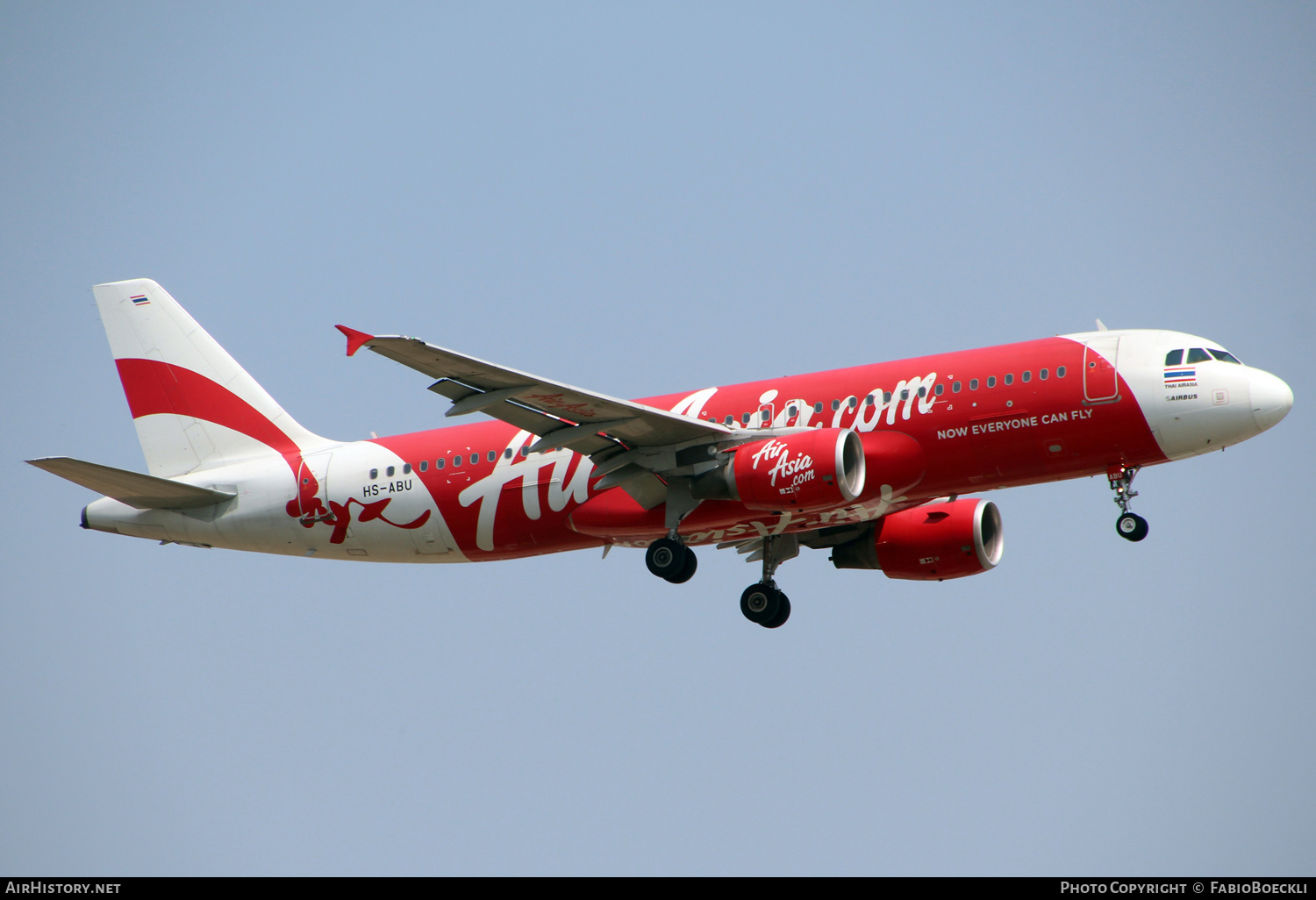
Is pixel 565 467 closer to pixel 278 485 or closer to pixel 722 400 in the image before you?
pixel 722 400

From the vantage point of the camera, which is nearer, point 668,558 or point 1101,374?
point 1101,374

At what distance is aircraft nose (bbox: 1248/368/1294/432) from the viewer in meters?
28.5

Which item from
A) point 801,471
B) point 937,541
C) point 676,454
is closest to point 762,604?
point 937,541

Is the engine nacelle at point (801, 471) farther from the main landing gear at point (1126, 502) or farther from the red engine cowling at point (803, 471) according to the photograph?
→ the main landing gear at point (1126, 502)

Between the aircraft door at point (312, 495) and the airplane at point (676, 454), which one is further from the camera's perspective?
the aircraft door at point (312, 495)

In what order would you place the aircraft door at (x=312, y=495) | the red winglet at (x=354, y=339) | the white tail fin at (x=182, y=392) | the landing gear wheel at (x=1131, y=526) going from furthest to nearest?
the white tail fin at (x=182, y=392)
the aircraft door at (x=312, y=495)
the landing gear wheel at (x=1131, y=526)
the red winglet at (x=354, y=339)

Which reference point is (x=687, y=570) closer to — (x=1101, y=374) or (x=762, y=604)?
(x=762, y=604)

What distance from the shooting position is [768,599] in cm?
3569

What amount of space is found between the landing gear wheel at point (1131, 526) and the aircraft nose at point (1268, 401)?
3102mm

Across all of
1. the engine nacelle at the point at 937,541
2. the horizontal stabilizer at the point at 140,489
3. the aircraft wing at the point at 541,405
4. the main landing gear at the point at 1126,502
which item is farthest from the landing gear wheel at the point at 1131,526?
the horizontal stabilizer at the point at 140,489

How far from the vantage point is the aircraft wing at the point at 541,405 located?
26.7m

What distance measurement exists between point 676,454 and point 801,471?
10.7 feet

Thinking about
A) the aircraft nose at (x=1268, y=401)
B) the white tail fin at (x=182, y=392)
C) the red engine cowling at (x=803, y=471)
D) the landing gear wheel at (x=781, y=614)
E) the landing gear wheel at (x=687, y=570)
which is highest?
the white tail fin at (x=182, y=392)
